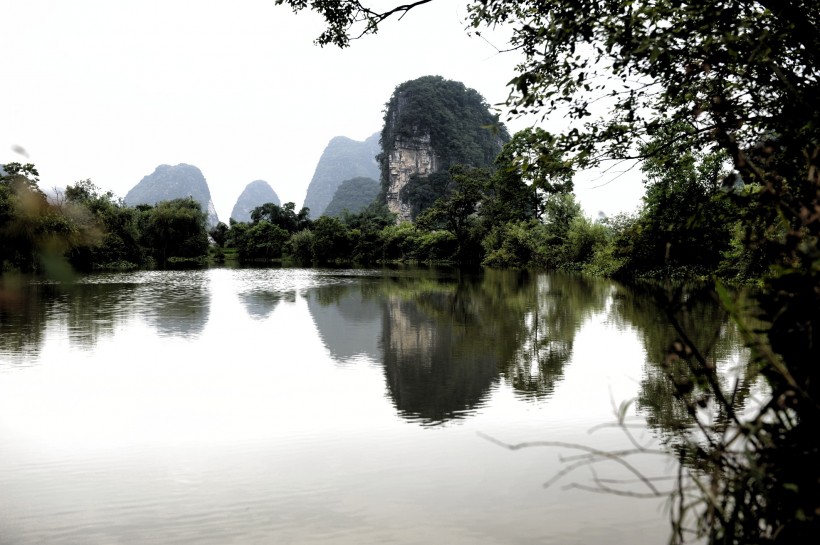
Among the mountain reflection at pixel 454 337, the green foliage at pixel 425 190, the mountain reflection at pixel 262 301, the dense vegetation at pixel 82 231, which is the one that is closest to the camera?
the mountain reflection at pixel 454 337

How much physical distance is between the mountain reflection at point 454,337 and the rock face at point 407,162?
123992 millimetres

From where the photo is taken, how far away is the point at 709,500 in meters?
2.06

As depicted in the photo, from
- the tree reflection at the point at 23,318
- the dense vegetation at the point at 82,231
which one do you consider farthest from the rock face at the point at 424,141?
the tree reflection at the point at 23,318

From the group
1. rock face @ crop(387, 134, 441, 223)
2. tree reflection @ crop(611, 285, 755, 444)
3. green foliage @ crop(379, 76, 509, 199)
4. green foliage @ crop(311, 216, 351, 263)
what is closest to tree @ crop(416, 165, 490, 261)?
green foliage @ crop(311, 216, 351, 263)

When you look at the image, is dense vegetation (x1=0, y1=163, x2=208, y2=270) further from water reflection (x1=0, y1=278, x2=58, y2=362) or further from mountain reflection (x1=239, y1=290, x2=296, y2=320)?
mountain reflection (x1=239, y1=290, x2=296, y2=320)

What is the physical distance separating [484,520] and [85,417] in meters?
5.12

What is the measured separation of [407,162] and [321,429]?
144 m

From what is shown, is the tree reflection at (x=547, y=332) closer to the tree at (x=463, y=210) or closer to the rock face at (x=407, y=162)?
the tree at (x=463, y=210)

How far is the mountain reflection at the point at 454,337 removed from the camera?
856 cm

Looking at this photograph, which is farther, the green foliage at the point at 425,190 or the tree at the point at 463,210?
the green foliage at the point at 425,190

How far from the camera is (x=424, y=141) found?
150m

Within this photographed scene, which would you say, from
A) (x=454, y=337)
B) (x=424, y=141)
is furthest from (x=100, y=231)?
(x=424, y=141)

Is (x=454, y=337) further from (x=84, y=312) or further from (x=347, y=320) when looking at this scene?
(x=84, y=312)

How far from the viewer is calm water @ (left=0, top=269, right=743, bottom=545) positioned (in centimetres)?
451
